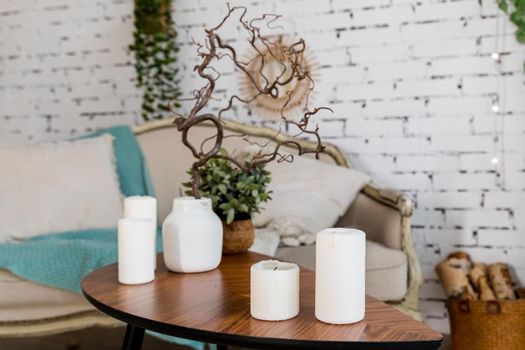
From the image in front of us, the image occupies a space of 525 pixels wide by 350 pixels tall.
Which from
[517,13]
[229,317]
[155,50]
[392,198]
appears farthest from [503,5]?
[229,317]

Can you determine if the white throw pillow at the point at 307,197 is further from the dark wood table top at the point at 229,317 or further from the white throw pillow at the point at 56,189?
the dark wood table top at the point at 229,317

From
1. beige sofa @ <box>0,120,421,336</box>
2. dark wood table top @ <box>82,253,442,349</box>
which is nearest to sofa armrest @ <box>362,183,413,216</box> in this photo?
beige sofa @ <box>0,120,421,336</box>

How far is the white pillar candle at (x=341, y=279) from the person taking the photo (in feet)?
3.30

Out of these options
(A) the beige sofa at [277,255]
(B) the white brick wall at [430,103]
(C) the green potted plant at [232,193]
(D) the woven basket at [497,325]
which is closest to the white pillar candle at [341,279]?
(C) the green potted plant at [232,193]

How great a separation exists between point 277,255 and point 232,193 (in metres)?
0.68

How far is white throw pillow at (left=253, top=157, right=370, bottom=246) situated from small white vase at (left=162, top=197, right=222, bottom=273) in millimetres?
925

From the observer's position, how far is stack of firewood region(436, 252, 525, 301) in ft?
8.02

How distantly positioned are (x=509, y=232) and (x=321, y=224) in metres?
0.87

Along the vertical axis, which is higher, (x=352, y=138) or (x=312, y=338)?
(x=352, y=138)

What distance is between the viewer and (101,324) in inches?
79.4

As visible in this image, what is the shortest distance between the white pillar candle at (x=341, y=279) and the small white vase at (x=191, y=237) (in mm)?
446

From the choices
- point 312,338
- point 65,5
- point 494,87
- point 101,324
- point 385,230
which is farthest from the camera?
point 65,5

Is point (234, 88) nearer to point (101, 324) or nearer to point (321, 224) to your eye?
point (321, 224)

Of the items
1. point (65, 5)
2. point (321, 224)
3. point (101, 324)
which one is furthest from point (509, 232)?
point (65, 5)
